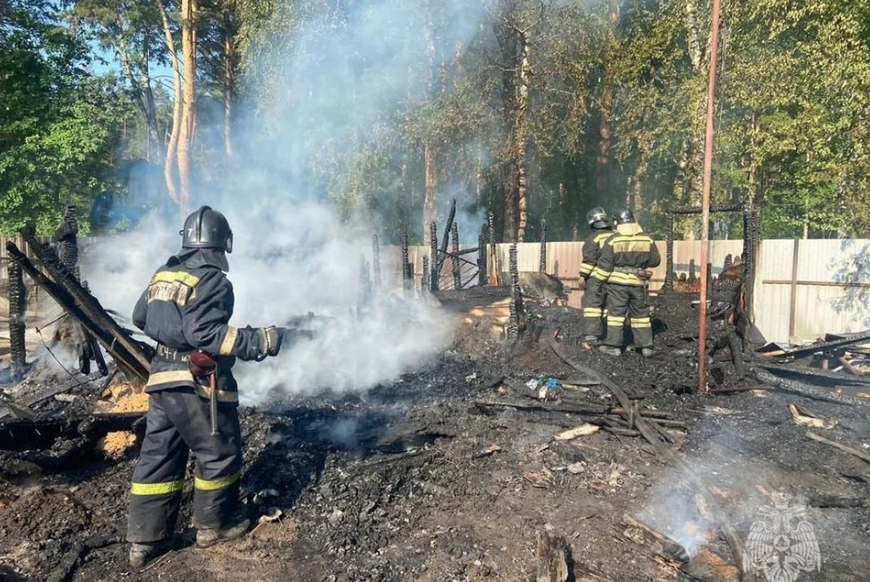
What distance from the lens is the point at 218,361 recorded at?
146 inches

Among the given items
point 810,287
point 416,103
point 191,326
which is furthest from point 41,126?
point 810,287

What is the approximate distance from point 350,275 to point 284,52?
6.93m

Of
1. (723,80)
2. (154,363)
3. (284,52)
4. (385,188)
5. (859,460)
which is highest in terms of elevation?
(284,52)

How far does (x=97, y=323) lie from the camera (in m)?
4.90

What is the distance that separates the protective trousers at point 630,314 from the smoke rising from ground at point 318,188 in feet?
8.42

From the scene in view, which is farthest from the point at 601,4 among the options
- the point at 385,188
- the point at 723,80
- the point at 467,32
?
the point at 385,188

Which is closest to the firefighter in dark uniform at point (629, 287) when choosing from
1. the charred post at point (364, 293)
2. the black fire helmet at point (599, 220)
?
the black fire helmet at point (599, 220)

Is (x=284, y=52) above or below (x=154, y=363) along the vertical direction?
above

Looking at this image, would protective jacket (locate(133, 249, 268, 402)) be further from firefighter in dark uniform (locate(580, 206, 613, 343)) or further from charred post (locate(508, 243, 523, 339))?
charred post (locate(508, 243, 523, 339))

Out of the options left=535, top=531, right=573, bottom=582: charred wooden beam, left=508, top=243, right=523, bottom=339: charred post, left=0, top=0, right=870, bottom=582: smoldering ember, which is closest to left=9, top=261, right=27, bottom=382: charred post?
left=0, top=0, right=870, bottom=582: smoldering ember

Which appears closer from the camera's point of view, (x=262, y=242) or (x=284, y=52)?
(x=262, y=242)

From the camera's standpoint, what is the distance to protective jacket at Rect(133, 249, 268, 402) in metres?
3.58

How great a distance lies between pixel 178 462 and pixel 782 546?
143 inches

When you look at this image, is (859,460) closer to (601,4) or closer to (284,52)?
(284,52)
